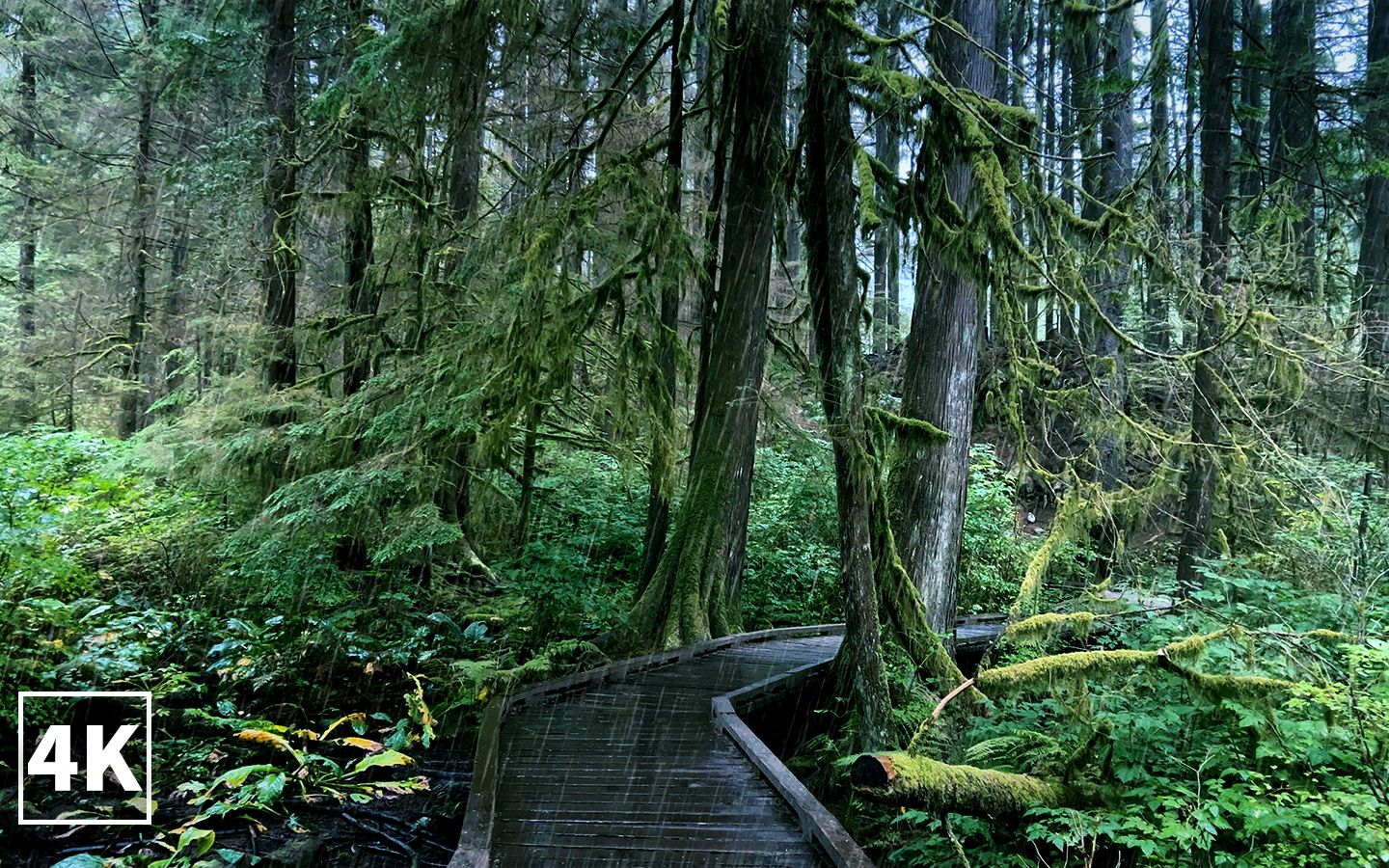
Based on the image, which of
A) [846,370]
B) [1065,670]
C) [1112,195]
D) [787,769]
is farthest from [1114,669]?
[1112,195]

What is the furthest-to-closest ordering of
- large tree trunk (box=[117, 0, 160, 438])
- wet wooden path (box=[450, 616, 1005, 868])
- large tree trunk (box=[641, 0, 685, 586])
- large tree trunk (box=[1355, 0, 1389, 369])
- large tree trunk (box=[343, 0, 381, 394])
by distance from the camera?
1. large tree trunk (box=[117, 0, 160, 438])
2. large tree trunk (box=[1355, 0, 1389, 369])
3. large tree trunk (box=[343, 0, 381, 394])
4. large tree trunk (box=[641, 0, 685, 586])
5. wet wooden path (box=[450, 616, 1005, 868])

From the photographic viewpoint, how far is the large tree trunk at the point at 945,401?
9211 mm

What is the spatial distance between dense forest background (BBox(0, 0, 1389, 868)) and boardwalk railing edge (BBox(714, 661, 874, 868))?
0.48 m

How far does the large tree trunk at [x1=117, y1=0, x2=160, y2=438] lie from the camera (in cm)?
1656

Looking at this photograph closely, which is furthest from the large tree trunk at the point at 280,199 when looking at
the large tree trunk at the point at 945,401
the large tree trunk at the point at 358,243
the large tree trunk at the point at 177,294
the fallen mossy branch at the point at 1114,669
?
the fallen mossy branch at the point at 1114,669

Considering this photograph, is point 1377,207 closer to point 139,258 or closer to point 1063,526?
point 1063,526

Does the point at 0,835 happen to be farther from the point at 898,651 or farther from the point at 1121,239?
the point at 1121,239

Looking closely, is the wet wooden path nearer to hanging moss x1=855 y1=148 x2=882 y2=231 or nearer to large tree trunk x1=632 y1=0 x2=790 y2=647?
large tree trunk x1=632 y1=0 x2=790 y2=647

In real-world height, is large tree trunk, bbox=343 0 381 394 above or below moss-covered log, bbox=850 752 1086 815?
above

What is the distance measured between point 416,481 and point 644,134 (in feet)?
26.5

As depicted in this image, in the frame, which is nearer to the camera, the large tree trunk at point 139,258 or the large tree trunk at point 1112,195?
the large tree trunk at point 1112,195

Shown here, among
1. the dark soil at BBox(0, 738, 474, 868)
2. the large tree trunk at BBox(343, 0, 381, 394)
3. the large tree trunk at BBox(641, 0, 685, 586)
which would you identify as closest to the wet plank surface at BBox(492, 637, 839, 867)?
the dark soil at BBox(0, 738, 474, 868)

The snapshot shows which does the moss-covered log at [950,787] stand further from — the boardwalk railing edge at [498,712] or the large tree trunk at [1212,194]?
the large tree trunk at [1212,194]

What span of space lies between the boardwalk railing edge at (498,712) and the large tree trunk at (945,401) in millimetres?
2900
